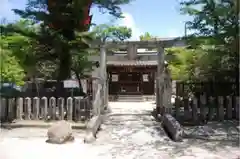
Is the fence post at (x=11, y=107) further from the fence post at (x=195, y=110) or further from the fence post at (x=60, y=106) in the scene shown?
the fence post at (x=195, y=110)

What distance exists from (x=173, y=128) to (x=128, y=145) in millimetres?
1645

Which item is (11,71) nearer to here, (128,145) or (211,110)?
(128,145)

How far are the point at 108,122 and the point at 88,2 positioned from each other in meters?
4.37

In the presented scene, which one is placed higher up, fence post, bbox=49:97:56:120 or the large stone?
fence post, bbox=49:97:56:120

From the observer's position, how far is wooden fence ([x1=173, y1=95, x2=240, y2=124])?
1053 cm

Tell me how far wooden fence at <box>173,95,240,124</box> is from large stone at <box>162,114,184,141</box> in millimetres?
723

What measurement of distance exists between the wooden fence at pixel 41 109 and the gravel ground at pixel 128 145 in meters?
1.00

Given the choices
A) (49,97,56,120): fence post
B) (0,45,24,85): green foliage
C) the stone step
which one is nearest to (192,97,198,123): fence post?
(49,97,56,120): fence post

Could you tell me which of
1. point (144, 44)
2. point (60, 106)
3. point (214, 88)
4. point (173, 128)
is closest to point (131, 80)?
point (144, 44)

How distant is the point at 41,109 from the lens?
1075 cm

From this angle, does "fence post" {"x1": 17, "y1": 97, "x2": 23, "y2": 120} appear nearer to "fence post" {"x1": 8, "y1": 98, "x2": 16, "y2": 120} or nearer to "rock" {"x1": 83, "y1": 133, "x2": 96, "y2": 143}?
"fence post" {"x1": 8, "y1": 98, "x2": 16, "y2": 120}

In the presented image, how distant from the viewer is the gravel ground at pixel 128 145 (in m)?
6.85

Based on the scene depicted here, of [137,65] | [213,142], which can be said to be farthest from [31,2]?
[137,65]

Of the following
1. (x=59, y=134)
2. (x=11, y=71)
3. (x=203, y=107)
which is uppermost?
(x=11, y=71)
